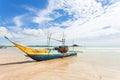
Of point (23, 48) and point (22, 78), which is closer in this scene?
point (22, 78)

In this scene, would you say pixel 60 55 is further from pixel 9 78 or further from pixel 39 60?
pixel 9 78

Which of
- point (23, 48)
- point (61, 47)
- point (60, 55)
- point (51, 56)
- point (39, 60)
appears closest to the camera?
point (23, 48)

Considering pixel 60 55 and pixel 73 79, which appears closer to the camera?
pixel 73 79

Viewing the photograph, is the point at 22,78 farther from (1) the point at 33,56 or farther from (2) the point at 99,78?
(1) the point at 33,56

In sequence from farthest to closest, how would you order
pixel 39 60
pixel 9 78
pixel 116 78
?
pixel 39 60
pixel 116 78
pixel 9 78

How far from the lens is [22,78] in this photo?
8.83 m

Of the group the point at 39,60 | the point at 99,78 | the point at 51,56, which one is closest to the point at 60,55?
the point at 51,56

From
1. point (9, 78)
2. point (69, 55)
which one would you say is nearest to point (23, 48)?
point (9, 78)

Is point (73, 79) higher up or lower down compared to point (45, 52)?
lower down

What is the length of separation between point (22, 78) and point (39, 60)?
10.1 metres

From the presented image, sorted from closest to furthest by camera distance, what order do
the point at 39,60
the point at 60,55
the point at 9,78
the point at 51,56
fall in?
1. the point at 9,78
2. the point at 39,60
3. the point at 51,56
4. the point at 60,55

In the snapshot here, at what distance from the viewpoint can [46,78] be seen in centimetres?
903

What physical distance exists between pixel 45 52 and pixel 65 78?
11.0 m

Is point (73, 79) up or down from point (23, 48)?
down
